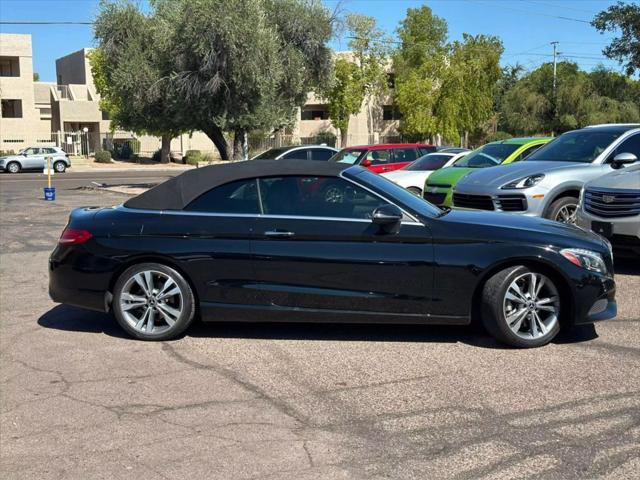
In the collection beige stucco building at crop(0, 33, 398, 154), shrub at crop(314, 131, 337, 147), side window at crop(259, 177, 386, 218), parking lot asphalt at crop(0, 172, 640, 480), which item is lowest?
parking lot asphalt at crop(0, 172, 640, 480)

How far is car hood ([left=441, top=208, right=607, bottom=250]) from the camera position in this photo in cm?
631

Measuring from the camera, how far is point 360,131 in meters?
67.2

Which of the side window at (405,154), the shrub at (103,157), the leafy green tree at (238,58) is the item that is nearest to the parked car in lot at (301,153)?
the side window at (405,154)

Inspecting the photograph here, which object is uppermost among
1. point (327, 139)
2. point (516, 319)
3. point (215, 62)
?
point (215, 62)

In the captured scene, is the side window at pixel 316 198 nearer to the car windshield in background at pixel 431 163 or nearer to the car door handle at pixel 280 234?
the car door handle at pixel 280 234

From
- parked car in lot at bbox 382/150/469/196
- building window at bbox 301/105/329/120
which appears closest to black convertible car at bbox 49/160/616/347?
parked car in lot at bbox 382/150/469/196

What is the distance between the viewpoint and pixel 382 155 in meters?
19.7

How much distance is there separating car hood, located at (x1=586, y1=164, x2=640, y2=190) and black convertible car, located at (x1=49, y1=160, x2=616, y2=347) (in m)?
2.75

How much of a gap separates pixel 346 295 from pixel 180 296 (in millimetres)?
1470

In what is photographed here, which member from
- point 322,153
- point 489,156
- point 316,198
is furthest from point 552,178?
point 322,153

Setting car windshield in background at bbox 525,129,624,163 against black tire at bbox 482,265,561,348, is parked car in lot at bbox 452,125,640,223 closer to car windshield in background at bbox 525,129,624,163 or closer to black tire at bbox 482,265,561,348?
car windshield in background at bbox 525,129,624,163

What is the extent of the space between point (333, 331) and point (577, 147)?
6000 millimetres

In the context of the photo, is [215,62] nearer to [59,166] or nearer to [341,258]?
[341,258]

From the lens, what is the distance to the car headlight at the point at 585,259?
20.7ft
